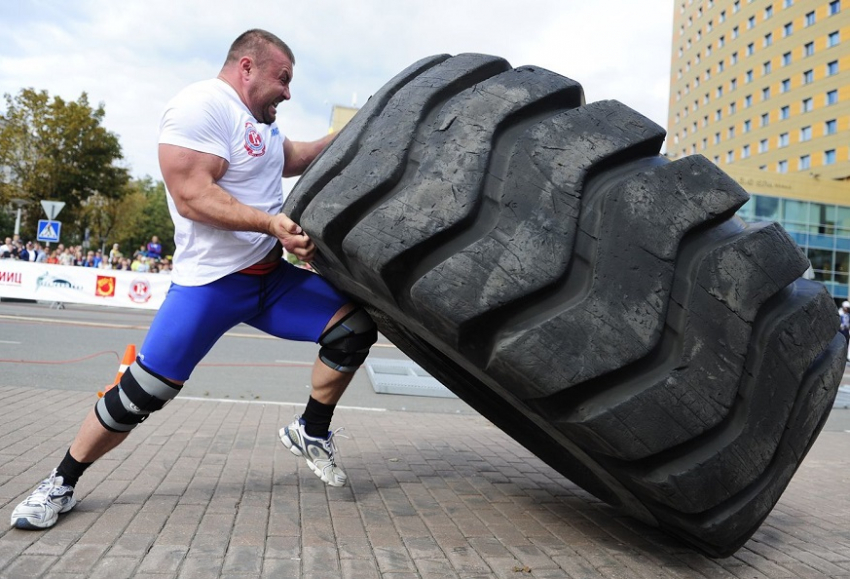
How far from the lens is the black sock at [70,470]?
8.62ft

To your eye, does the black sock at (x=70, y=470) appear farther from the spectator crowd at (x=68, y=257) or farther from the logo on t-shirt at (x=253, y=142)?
the spectator crowd at (x=68, y=257)

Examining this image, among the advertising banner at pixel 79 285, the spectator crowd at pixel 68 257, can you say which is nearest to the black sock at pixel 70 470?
the advertising banner at pixel 79 285

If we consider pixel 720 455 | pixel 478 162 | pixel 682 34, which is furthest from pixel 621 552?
pixel 682 34

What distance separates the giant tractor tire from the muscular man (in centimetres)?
68

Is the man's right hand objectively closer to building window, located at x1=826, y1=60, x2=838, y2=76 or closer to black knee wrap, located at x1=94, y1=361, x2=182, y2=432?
black knee wrap, located at x1=94, y1=361, x2=182, y2=432

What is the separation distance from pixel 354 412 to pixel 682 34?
82507mm

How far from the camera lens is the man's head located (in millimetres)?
2943

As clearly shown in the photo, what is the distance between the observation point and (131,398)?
2.67 m

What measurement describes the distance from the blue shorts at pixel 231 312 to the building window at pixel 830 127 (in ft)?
192

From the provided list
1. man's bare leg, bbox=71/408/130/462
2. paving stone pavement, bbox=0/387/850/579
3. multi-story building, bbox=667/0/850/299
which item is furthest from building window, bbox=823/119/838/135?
man's bare leg, bbox=71/408/130/462

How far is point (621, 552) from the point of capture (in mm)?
2578

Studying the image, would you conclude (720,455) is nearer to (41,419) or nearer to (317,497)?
(317,497)

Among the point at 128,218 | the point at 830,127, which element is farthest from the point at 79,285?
the point at 830,127

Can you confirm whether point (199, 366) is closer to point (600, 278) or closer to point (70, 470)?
point (70, 470)
